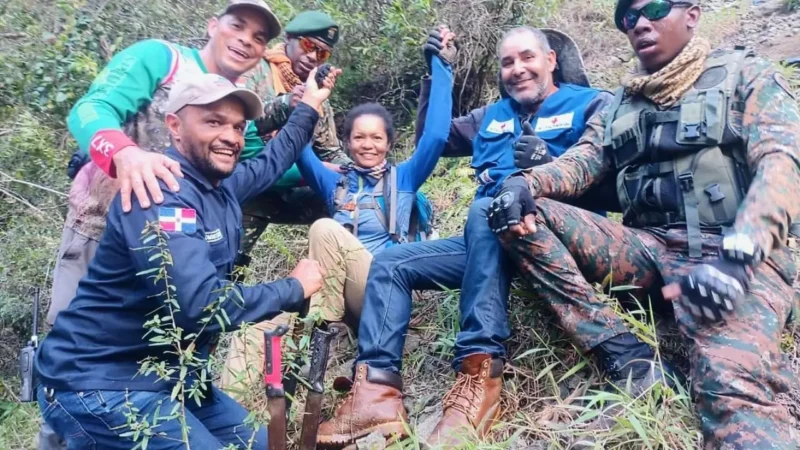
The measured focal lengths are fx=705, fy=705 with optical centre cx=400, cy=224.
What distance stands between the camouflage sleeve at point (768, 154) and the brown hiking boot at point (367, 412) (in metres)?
1.64

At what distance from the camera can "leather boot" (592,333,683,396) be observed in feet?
9.69

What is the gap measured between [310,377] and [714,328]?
1.65 metres

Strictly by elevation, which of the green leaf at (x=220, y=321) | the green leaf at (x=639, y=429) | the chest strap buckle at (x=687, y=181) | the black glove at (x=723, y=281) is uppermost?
the chest strap buckle at (x=687, y=181)

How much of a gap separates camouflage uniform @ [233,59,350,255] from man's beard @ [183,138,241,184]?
4.66ft

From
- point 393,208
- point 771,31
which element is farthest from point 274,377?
point 771,31

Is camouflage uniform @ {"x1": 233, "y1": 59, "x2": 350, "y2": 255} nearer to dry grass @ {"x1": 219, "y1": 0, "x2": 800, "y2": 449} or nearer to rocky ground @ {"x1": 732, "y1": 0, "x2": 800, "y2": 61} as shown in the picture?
dry grass @ {"x1": 219, "y1": 0, "x2": 800, "y2": 449}

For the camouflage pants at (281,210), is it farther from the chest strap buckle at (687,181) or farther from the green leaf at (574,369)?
the chest strap buckle at (687,181)

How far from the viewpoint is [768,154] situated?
2.92 m

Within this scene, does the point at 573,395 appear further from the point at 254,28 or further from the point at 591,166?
the point at 254,28

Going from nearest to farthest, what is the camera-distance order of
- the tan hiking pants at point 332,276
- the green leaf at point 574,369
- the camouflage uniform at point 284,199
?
1. the green leaf at point 574,369
2. the tan hiking pants at point 332,276
3. the camouflage uniform at point 284,199

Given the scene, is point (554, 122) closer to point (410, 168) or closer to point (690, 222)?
A: point (410, 168)

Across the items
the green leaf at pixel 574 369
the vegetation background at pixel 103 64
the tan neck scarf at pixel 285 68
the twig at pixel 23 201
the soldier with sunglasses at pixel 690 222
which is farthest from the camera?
the twig at pixel 23 201

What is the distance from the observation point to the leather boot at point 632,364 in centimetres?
295

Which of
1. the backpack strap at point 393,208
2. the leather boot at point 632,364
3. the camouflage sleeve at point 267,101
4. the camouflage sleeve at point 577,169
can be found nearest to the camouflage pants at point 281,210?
the camouflage sleeve at point 267,101
